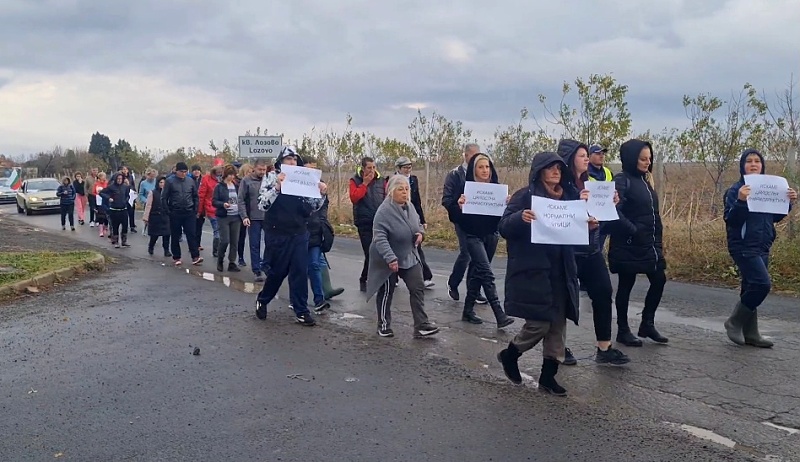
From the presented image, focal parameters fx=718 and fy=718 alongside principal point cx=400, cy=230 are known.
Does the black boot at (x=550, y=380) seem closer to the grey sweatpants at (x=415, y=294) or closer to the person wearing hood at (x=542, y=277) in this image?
the person wearing hood at (x=542, y=277)

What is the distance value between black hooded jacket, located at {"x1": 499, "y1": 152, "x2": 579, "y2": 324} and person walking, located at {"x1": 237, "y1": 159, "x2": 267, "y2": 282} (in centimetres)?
612

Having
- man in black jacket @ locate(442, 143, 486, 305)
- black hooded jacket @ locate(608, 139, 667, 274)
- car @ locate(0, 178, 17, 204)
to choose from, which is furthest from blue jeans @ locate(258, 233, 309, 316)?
car @ locate(0, 178, 17, 204)

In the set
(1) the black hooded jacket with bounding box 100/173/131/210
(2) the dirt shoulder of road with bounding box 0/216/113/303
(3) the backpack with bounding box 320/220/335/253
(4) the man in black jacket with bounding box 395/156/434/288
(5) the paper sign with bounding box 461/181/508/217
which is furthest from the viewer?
(1) the black hooded jacket with bounding box 100/173/131/210

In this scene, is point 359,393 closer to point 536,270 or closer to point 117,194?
point 536,270

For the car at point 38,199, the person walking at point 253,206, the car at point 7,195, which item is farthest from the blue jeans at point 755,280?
the car at point 7,195

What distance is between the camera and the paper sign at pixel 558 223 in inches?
211

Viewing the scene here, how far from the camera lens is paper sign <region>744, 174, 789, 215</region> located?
6.56 m

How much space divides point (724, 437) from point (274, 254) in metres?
5.07

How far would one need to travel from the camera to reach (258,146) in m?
20.0

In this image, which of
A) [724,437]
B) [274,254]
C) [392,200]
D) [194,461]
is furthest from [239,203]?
[724,437]

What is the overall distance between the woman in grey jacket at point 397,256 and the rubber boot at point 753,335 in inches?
119

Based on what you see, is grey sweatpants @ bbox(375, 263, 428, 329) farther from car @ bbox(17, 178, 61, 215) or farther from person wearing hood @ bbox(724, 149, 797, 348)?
car @ bbox(17, 178, 61, 215)

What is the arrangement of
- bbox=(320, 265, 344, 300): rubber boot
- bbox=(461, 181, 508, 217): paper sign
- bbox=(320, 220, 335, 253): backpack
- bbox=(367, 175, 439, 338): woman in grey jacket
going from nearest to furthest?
bbox=(367, 175, 439, 338): woman in grey jacket → bbox=(461, 181, 508, 217): paper sign → bbox=(320, 220, 335, 253): backpack → bbox=(320, 265, 344, 300): rubber boot

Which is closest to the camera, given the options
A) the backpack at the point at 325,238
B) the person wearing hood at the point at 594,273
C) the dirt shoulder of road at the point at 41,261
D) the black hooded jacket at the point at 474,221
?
the person wearing hood at the point at 594,273
